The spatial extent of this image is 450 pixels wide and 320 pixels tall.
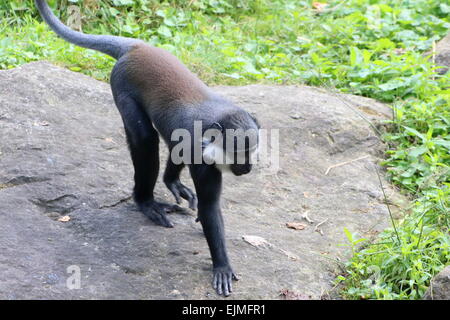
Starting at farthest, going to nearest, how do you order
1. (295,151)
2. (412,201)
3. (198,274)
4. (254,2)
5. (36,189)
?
(254,2)
(295,151)
(412,201)
(36,189)
(198,274)

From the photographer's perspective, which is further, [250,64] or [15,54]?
[250,64]

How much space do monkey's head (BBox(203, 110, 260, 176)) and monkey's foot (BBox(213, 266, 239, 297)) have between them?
654mm

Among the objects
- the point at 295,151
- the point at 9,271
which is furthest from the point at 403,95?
the point at 9,271

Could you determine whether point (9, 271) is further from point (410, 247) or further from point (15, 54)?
point (15, 54)

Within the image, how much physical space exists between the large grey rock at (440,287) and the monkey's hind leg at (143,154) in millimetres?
1943

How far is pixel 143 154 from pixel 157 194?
2.14 feet

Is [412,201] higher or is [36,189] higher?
[36,189]

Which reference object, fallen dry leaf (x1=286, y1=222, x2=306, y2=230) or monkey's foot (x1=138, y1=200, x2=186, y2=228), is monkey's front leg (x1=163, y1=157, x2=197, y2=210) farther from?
fallen dry leaf (x1=286, y1=222, x2=306, y2=230)

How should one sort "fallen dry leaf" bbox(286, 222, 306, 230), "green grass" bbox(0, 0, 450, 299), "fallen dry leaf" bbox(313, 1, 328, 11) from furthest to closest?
"fallen dry leaf" bbox(313, 1, 328, 11), "fallen dry leaf" bbox(286, 222, 306, 230), "green grass" bbox(0, 0, 450, 299)

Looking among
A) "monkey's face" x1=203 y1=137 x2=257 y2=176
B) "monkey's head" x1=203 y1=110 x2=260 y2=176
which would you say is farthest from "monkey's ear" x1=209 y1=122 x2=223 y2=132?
"monkey's face" x1=203 y1=137 x2=257 y2=176

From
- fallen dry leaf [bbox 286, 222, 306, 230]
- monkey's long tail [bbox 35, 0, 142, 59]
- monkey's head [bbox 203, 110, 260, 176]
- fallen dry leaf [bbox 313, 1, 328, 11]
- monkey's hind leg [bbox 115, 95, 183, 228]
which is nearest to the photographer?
monkey's head [bbox 203, 110, 260, 176]

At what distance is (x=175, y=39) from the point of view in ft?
26.7

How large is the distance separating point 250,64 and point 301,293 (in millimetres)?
4201

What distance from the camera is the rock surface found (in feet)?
13.8
